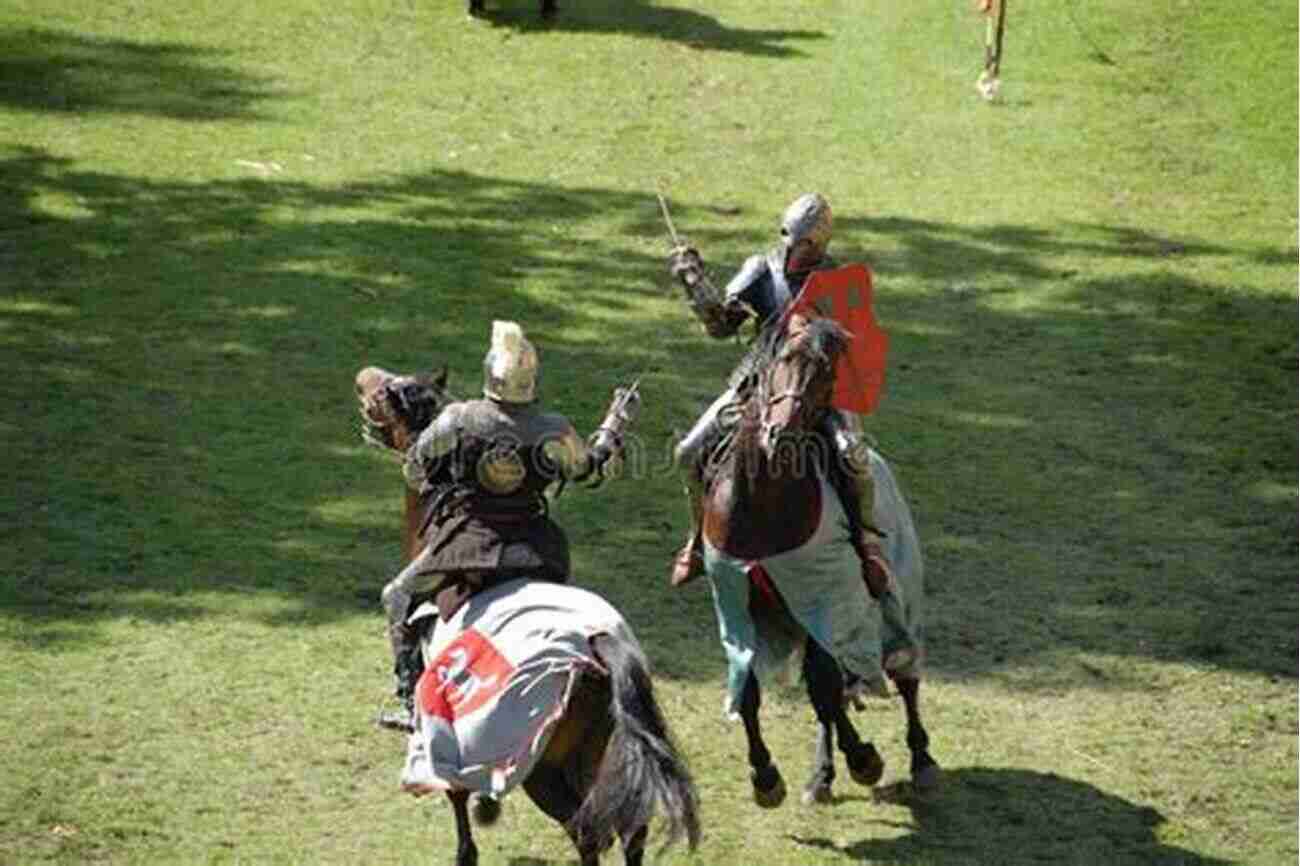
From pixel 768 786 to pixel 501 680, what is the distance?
5.86 ft

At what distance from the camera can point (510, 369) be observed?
9648 millimetres

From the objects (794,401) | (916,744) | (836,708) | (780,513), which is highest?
(794,401)

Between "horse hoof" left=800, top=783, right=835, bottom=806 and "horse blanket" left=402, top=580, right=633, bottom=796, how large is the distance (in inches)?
76.8

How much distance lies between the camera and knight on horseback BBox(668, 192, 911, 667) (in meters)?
10.6

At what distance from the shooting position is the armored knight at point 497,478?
9539 millimetres

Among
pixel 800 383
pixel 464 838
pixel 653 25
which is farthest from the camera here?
pixel 653 25

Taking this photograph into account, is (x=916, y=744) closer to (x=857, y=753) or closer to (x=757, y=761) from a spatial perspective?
(x=857, y=753)

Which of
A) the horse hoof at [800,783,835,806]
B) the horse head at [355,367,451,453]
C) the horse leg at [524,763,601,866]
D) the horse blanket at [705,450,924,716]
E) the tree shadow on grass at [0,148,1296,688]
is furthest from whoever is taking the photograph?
the tree shadow on grass at [0,148,1296,688]

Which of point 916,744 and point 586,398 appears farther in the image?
point 586,398

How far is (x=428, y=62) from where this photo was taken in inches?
872

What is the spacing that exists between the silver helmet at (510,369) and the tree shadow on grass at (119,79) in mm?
11627

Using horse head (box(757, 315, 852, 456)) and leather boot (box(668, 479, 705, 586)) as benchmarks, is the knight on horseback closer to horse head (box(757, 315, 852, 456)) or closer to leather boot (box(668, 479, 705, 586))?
leather boot (box(668, 479, 705, 586))

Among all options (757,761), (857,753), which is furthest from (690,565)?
(857,753)

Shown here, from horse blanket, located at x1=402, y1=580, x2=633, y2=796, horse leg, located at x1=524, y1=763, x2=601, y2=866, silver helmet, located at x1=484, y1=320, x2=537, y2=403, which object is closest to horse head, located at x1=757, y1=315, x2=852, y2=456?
silver helmet, located at x1=484, y1=320, x2=537, y2=403
